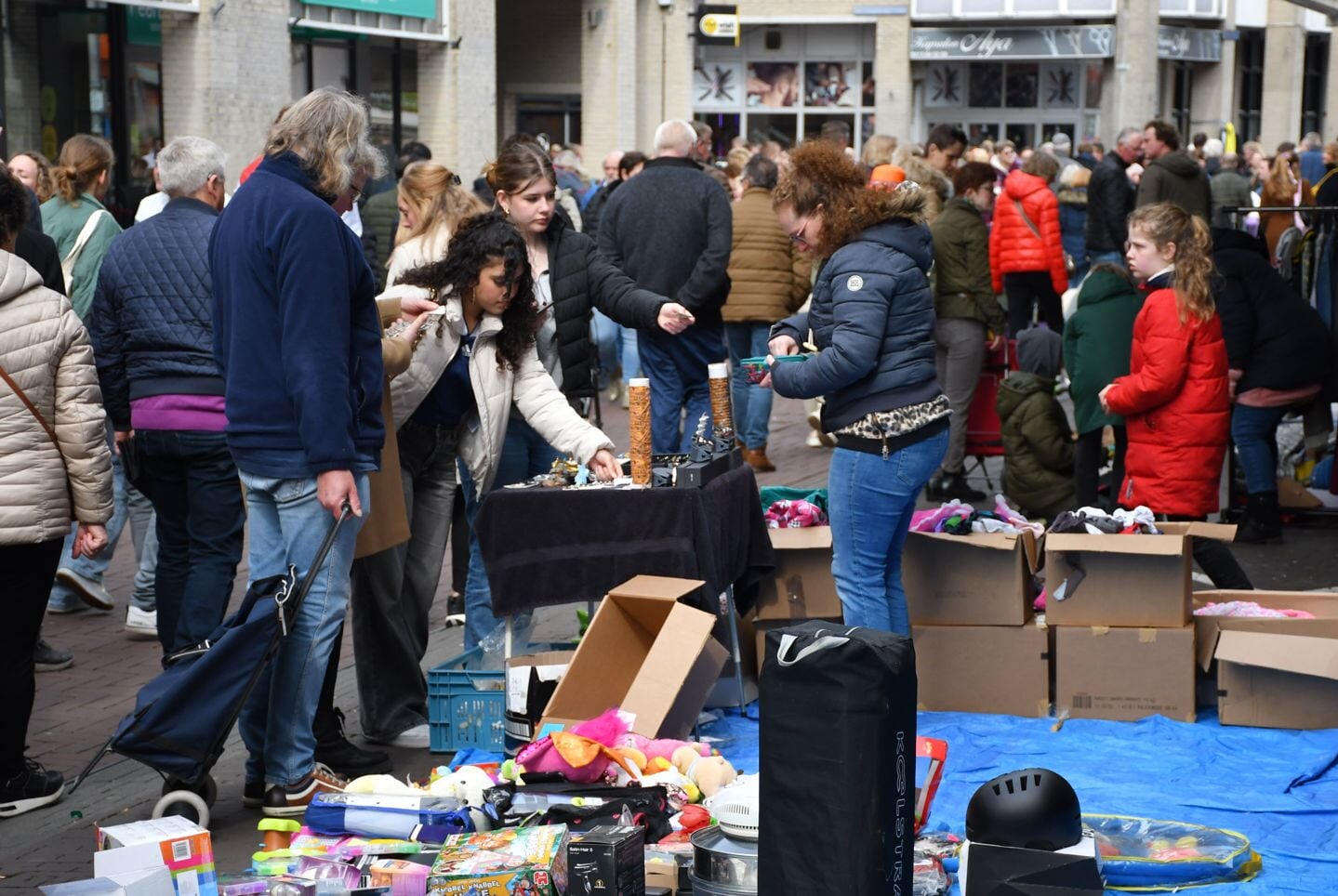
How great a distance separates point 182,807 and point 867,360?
259 centimetres

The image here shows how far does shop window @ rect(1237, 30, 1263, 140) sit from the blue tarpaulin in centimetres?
4062

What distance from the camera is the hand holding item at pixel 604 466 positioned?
19.5 feet

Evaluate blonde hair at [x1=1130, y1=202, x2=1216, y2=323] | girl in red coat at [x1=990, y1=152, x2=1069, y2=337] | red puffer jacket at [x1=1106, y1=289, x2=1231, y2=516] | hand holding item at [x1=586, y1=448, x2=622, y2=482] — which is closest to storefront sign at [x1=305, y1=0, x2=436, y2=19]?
girl in red coat at [x1=990, y1=152, x2=1069, y2=337]

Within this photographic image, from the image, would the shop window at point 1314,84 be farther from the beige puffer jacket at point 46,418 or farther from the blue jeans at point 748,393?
the beige puffer jacket at point 46,418

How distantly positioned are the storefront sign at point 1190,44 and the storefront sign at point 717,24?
578 inches

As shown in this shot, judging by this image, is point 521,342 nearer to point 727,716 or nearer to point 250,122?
point 727,716

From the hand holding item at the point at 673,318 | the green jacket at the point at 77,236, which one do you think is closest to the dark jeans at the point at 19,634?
the hand holding item at the point at 673,318

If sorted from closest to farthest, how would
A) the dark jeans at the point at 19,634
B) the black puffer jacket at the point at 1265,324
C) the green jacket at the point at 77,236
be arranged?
the dark jeans at the point at 19,634 < the green jacket at the point at 77,236 < the black puffer jacket at the point at 1265,324

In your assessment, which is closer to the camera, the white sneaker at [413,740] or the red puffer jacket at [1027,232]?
the white sneaker at [413,740]

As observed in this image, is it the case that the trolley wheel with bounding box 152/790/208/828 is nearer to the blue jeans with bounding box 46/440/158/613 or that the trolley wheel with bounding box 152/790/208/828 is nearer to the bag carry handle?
the bag carry handle

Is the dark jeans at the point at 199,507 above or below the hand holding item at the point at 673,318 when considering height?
below

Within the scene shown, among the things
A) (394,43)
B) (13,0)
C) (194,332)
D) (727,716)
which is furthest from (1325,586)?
(394,43)

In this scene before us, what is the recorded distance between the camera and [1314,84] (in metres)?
46.2

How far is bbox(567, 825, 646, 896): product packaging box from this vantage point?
4098 millimetres
